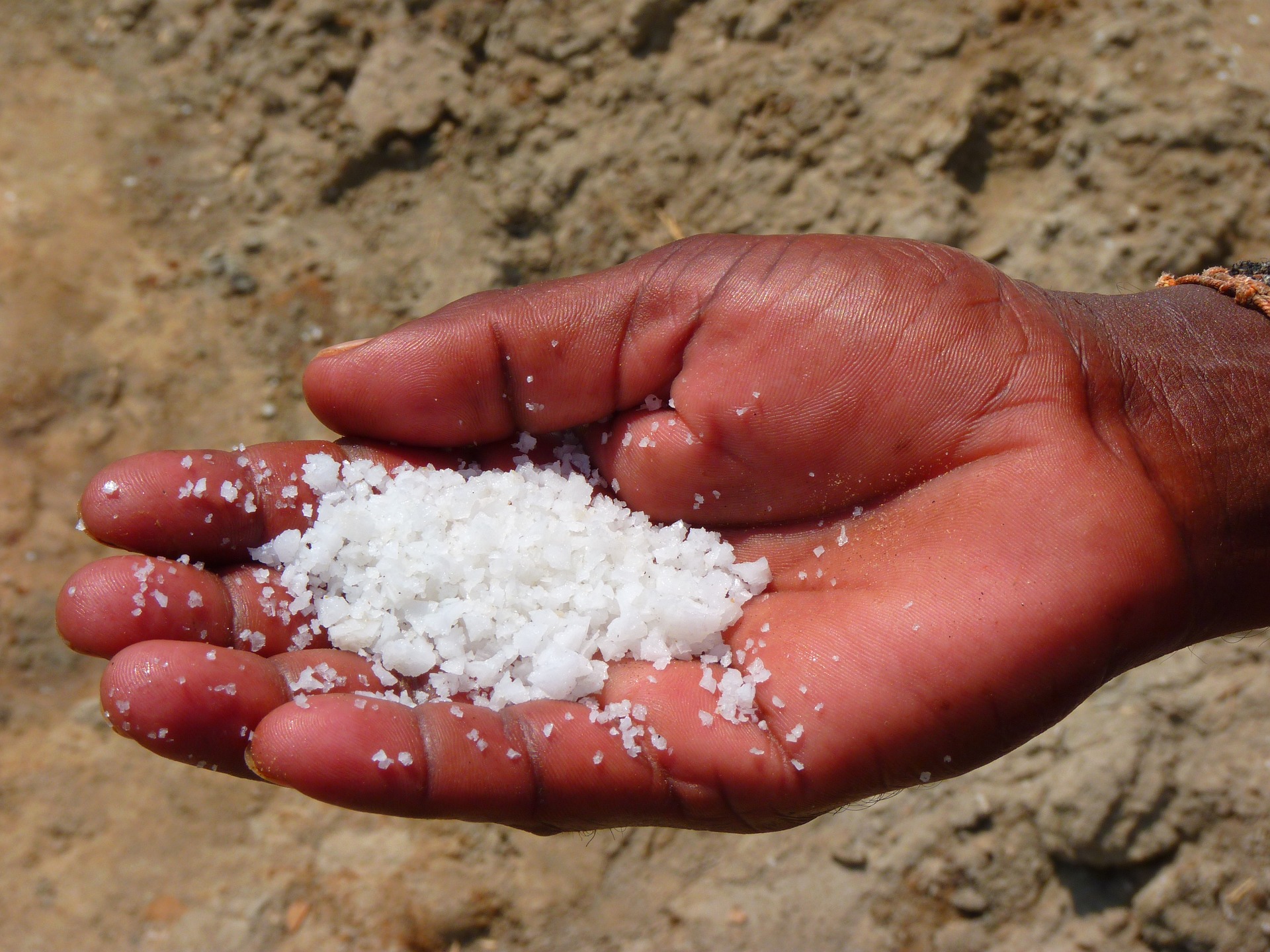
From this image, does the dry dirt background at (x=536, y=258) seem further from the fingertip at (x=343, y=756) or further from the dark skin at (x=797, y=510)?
the fingertip at (x=343, y=756)

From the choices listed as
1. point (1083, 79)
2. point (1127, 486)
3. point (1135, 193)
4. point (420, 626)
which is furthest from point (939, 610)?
point (1083, 79)

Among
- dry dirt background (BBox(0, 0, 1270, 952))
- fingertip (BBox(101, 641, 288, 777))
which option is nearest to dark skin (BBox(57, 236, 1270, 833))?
fingertip (BBox(101, 641, 288, 777))

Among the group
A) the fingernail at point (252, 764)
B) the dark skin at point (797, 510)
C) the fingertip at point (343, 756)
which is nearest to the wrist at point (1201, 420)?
the dark skin at point (797, 510)

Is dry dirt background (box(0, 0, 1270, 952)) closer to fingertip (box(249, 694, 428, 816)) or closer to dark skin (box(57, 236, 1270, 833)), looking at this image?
dark skin (box(57, 236, 1270, 833))

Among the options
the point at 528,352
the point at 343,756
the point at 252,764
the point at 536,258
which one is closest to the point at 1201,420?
the point at 528,352

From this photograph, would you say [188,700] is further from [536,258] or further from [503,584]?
[536,258]
